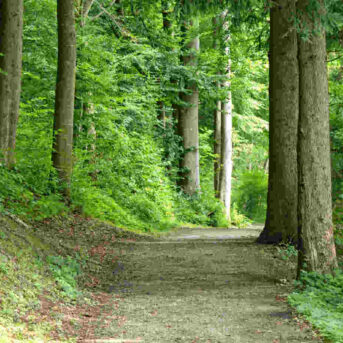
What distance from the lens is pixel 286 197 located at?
11609 millimetres

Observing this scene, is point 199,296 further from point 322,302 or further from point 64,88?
point 64,88

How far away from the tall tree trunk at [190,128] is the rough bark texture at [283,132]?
10.6 metres

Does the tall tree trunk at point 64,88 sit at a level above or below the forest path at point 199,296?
above

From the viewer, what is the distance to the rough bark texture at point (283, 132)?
11602 mm

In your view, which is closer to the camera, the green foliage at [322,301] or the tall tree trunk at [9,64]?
the green foliage at [322,301]

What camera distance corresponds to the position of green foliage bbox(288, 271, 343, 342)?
5.86m

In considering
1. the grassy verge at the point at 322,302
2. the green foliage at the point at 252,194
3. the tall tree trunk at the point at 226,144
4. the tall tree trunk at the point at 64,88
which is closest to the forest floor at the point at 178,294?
the grassy verge at the point at 322,302

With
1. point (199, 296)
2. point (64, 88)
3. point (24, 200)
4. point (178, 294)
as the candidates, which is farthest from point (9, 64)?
point (199, 296)

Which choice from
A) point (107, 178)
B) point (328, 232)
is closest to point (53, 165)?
point (107, 178)

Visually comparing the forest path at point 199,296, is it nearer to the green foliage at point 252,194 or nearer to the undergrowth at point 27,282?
the undergrowth at point 27,282

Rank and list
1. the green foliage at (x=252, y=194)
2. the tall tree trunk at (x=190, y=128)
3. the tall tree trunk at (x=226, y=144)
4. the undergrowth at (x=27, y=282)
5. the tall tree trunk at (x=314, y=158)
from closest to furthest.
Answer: the undergrowth at (x=27, y=282) → the tall tree trunk at (x=314, y=158) → the tall tree trunk at (x=190, y=128) → the tall tree trunk at (x=226, y=144) → the green foliage at (x=252, y=194)

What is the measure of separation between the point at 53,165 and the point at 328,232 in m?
7.53

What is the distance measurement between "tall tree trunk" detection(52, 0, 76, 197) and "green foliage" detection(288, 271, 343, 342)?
7282 mm

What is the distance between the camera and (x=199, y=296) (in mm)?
7625
